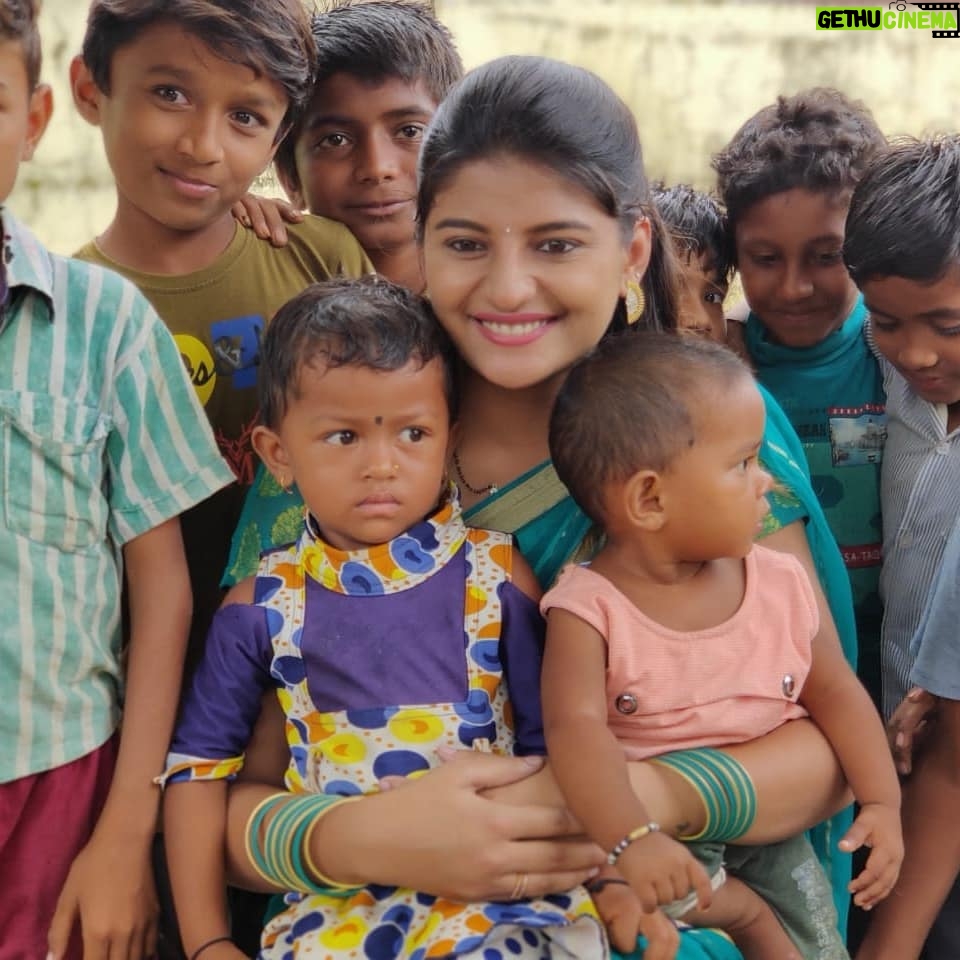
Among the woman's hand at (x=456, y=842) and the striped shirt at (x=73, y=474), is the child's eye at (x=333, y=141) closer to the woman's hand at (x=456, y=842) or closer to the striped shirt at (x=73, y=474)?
the striped shirt at (x=73, y=474)

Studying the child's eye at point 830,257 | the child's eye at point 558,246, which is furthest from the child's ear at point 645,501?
the child's eye at point 830,257

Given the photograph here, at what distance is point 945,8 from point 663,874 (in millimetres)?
6066

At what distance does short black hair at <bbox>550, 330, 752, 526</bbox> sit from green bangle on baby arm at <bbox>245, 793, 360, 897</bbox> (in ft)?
1.89

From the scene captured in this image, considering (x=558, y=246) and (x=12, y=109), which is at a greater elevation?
(x=12, y=109)

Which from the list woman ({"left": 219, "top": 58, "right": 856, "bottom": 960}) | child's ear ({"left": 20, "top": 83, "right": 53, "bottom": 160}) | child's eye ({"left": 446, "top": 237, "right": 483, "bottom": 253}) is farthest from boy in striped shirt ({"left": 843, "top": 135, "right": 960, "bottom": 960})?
child's ear ({"left": 20, "top": 83, "right": 53, "bottom": 160})

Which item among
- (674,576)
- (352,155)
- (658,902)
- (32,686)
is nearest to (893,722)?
(674,576)

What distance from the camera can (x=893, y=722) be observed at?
225 centimetres

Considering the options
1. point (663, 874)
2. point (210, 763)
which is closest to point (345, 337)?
point (210, 763)

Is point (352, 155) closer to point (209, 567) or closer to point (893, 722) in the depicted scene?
point (209, 567)

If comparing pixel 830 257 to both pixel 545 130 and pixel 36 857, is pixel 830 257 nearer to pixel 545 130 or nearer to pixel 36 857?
pixel 545 130

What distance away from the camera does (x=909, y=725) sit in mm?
2223

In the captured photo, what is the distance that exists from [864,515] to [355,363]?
4.15 ft

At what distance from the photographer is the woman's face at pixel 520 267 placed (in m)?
1.93

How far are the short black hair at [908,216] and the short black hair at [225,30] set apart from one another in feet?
3.67
